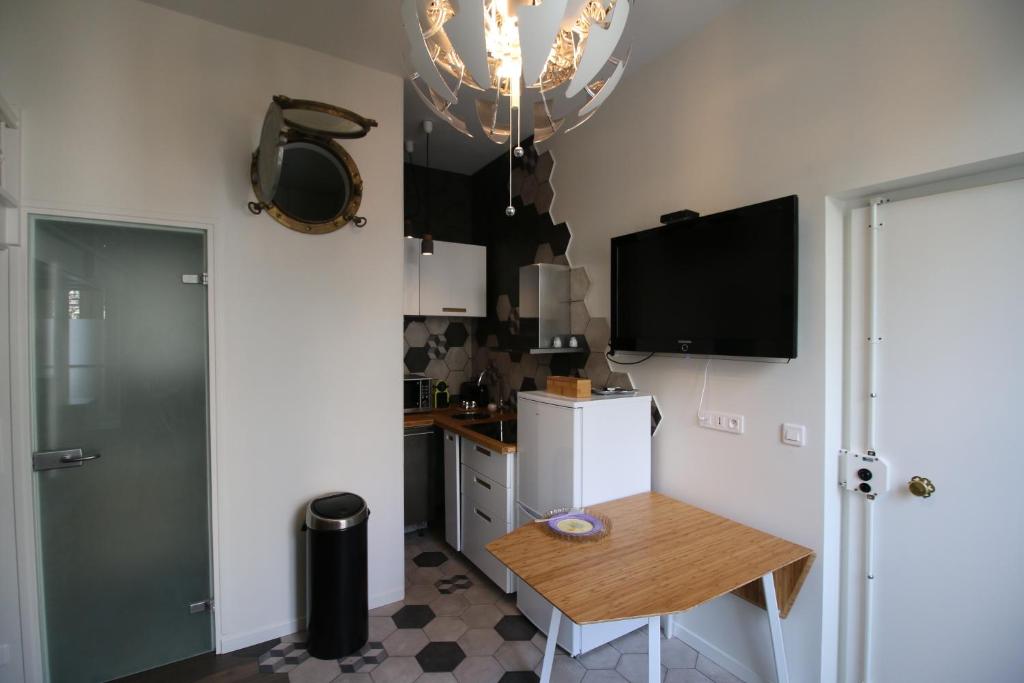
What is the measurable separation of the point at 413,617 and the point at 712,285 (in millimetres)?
2304

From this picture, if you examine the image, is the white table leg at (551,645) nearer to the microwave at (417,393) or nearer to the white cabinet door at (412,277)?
the microwave at (417,393)

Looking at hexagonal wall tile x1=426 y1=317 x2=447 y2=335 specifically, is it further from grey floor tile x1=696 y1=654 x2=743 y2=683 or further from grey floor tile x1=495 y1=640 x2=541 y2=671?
grey floor tile x1=696 y1=654 x2=743 y2=683

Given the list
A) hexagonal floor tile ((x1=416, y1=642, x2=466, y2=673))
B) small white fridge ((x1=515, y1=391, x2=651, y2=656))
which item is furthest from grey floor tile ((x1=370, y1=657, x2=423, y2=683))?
small white fridge ((x1=515, y1=391, x2=651, y2=656))

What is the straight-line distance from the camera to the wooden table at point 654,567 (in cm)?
132

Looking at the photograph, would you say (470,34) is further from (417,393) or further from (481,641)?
(417,393)

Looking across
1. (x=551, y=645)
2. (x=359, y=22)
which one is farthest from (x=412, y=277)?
(x=551, y=645)

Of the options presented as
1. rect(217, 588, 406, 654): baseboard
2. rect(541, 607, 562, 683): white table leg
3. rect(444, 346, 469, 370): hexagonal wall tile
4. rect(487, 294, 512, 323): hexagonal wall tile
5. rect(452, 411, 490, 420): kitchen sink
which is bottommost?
rect(217, 588, 406, 654): baseboard

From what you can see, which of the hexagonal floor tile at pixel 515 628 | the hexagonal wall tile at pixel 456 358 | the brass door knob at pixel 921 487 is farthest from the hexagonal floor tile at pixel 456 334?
the brass door knob at pixel 921 487

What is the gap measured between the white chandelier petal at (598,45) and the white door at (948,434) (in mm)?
1313

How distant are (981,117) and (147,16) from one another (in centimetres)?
322

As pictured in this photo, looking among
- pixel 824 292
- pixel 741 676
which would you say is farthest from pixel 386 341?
pixel 741 676

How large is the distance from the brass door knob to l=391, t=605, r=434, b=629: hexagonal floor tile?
2.25 m

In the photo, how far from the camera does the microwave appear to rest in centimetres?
353

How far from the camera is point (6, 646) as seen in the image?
1.74 meters
